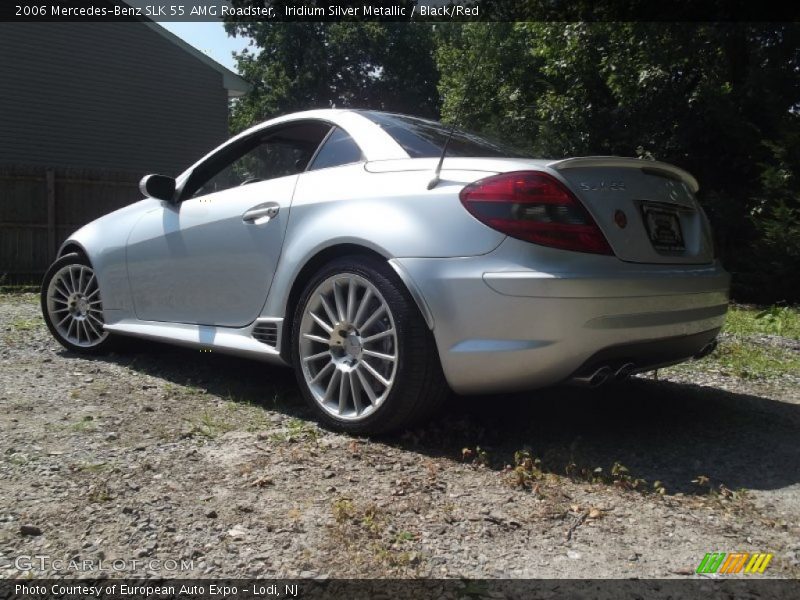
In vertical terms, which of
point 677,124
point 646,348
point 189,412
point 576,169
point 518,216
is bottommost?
point 189,412

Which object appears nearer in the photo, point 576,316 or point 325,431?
point 576,316

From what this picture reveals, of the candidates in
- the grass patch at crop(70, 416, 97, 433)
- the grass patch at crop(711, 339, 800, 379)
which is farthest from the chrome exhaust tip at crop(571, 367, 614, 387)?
the grass patch at crop(711, 339, 800, 379)

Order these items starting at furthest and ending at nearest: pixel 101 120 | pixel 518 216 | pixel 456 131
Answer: pixel 101 120
pixel 456 131
pixel 518 216

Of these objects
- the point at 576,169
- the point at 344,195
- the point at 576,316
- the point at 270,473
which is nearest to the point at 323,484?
the point at 270,473

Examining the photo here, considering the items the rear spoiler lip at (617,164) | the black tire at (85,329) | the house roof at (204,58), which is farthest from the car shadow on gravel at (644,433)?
the house roof at (204,58)

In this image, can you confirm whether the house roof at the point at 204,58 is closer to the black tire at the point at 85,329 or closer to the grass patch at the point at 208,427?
the black tire at the point at 85,329

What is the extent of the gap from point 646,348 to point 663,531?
954mm

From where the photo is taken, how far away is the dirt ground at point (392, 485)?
2.26 metres

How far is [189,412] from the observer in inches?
151

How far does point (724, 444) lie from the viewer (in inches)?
135

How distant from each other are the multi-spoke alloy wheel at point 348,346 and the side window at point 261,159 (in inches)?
35.1

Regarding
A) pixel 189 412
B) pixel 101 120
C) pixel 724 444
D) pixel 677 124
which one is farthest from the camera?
pixel 101 120

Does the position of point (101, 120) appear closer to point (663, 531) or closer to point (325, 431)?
point (325, 431)

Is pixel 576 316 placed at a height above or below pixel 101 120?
below
